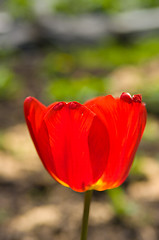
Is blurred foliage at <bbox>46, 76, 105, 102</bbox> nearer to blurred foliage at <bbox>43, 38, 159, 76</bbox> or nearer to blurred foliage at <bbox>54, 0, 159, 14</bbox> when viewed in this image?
blurred foliage at <bbox>43, 38, 159, 76</bbox>

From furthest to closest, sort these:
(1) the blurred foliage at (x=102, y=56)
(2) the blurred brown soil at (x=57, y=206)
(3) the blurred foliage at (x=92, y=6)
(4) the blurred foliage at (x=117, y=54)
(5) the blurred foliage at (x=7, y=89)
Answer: (3) the blurred foliage at (x=92, y=6) → (4) the blurred foliage at (x=117, y=54) → (1) the blurred foliage at (x=102, y=56) → (5) the blurred foliage at (x=7, y=89) → (2) the blurred brown soil at (x=57, y=206)

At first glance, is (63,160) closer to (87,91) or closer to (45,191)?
(45,191)

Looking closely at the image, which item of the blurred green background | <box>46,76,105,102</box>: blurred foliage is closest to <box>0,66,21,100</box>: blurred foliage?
the blurred green background

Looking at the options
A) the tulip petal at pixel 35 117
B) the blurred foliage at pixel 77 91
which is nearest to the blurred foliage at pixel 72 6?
the blurred foliage at pixel 77 91

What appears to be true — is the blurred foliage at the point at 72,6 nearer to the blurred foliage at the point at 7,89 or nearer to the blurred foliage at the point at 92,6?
the blurred foliage at the point at 92,6

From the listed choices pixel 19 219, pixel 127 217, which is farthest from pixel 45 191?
pixel 127 217

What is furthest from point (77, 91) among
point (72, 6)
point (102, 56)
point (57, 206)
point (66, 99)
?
point (72, 6)

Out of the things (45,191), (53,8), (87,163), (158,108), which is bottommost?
(53,8)
